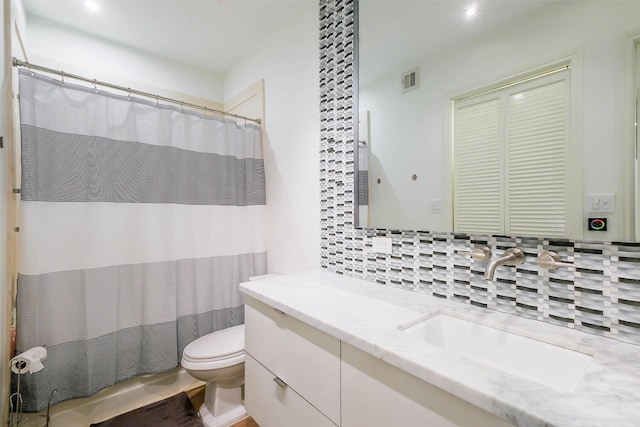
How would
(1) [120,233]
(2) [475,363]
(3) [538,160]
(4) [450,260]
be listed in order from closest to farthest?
(2) [475,363] → (3) [538,160] → (4) [450,260] → (1) [120,233]

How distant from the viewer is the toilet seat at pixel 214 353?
142 cm

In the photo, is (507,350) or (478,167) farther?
(478,167)

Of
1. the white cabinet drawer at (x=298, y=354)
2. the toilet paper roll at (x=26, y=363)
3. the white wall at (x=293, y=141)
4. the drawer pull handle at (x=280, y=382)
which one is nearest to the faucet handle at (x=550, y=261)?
the white cabinet drawer at (x=298, y=354)

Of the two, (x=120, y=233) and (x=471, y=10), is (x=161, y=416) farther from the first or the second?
(x=471, y=10)

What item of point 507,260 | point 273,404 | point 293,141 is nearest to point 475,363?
point 507,260

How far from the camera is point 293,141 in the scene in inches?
74.4

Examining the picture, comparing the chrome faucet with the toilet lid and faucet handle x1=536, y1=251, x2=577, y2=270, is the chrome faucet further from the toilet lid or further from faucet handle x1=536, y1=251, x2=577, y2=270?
the toilet lid

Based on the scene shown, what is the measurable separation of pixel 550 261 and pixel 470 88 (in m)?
0.65

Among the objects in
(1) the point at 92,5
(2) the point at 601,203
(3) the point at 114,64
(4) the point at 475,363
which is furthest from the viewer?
(3) the point at 114,64

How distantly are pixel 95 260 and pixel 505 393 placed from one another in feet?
6.10

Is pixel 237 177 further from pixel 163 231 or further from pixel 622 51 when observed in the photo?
pixel 622 51

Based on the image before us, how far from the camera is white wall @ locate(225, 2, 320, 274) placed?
172cm

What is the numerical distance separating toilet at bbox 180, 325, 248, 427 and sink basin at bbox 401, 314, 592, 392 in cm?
105

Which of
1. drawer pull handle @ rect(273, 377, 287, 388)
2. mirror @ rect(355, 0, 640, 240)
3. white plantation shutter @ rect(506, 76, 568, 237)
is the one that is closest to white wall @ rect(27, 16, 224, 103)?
mirror @ rect(355, 0, 640, 240)
